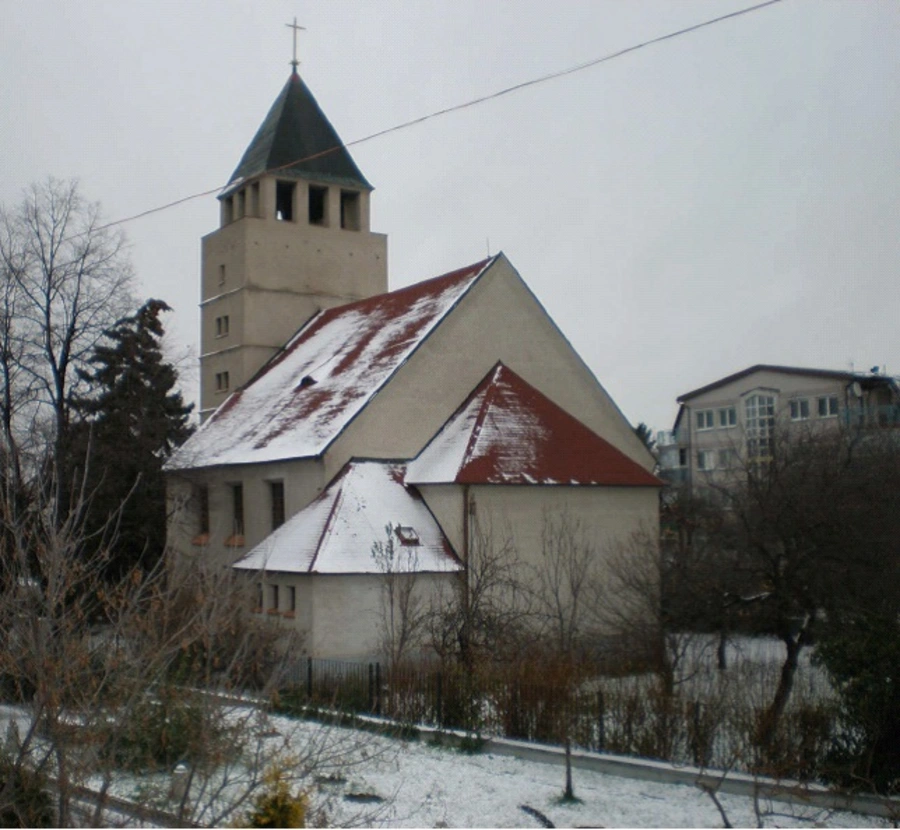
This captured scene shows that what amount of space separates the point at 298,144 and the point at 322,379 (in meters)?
12.4

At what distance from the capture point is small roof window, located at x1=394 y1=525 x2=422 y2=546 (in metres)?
27.9

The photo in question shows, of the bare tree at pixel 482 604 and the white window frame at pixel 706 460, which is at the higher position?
the white window frame at pixel 706 460

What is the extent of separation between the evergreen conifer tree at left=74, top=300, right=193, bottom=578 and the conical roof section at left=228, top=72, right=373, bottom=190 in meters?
7.18

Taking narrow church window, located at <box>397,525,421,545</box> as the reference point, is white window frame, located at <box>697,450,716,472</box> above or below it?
above

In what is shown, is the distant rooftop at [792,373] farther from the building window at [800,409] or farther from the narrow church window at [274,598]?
the narrow church window at [274,598]

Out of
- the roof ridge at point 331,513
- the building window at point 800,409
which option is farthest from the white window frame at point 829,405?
the roof ridge at point 331,513

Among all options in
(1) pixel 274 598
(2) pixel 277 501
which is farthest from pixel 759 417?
(1) pixel 274 598

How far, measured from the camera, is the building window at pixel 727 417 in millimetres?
37006

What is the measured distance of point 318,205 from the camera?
4453cm

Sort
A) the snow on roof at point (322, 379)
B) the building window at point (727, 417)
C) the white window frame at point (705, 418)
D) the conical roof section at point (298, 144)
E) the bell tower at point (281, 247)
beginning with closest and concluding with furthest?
the snow on roof at point (322, 379)
the building window at point (727, 417)
the white window frame at point (705, 418)
the bell tower at point (281, 247)
the conical roof section at point (298, 144)

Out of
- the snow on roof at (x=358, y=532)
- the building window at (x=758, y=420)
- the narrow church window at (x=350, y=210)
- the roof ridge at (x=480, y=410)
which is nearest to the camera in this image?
the snow on roof at (x=358, y=532)

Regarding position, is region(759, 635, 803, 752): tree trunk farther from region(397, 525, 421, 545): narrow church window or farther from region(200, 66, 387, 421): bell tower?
region(200, 66, 387, 421): bell tower

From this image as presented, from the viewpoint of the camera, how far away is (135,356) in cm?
3997

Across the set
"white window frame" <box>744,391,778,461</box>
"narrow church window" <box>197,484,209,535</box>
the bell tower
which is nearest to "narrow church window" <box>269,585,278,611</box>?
Answer: "narrow church window" <box>197,484,209,535</box>
